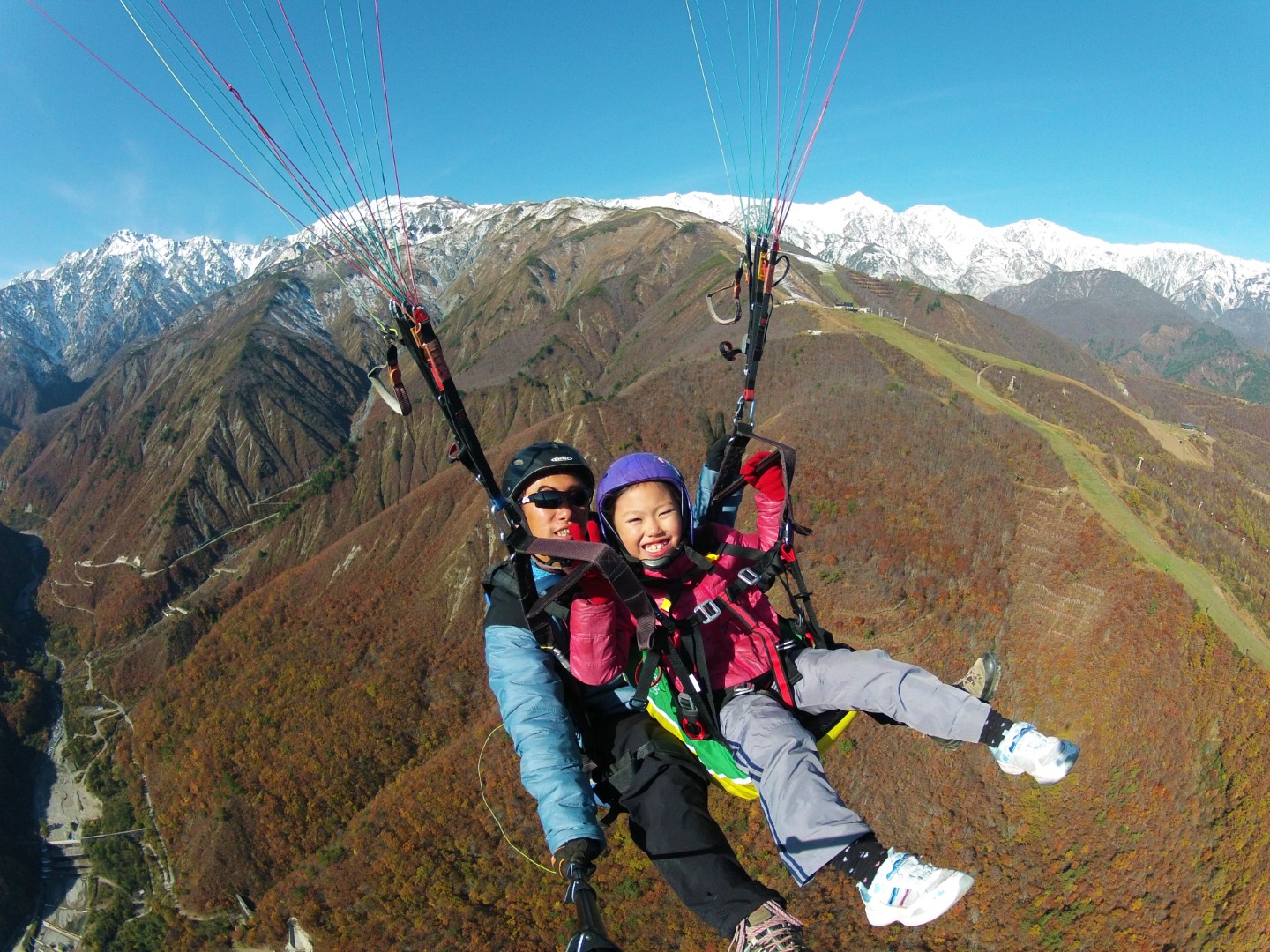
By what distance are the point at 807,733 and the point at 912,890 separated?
117cm

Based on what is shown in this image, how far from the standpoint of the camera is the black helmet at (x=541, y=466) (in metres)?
5.19

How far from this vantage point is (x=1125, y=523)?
27531mm

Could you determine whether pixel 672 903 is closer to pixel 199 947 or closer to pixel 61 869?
pixel 199 947

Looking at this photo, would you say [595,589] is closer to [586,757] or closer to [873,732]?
[586,757]

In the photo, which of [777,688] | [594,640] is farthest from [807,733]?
[594,640]

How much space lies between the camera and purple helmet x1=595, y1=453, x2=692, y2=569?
4.76 metres

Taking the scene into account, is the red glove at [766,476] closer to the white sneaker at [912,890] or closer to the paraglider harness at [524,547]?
the paraglider harness at [524,547]

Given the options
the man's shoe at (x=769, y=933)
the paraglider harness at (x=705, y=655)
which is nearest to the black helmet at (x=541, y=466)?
the paraglider harness at (x=705, y=655)

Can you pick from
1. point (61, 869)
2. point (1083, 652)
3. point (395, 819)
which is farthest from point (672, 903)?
point (61, 869)

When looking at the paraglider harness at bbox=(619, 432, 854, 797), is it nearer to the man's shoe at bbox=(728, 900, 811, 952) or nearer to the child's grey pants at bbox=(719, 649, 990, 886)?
the child's grey pants at bbox=(719, 649, 990, 886)

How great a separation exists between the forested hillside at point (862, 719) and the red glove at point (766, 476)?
750 inches

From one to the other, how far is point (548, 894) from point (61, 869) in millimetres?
61304

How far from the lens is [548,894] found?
83.7 ft

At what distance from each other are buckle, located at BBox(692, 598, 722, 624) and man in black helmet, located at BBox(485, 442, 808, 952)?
1021 mm
